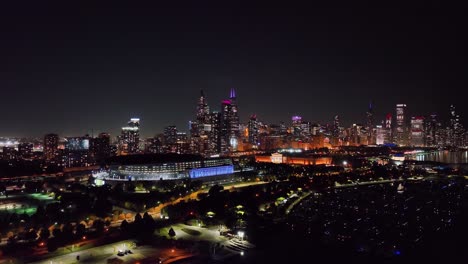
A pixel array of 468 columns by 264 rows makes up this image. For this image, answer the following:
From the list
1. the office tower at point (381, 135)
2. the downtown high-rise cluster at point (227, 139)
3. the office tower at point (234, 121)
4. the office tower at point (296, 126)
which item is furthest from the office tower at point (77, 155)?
the office tower at point (381, 135)

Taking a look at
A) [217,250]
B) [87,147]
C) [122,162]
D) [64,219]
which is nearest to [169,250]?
[217,250]

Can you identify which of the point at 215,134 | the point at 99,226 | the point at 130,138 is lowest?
the point at 99,226

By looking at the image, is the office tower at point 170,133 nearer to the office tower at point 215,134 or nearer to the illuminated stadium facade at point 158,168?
the office tower at point 215,134

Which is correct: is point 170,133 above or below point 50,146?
above

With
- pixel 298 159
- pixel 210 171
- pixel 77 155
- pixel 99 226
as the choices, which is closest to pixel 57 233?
pixel 99 226

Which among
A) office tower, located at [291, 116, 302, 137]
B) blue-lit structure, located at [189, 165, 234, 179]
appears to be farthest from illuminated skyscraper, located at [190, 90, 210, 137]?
blue-lit structure, located at [189, 165, 234, 179]

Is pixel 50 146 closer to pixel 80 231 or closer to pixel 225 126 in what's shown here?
pixel 225 126

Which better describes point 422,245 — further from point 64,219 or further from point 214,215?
point 64,219
